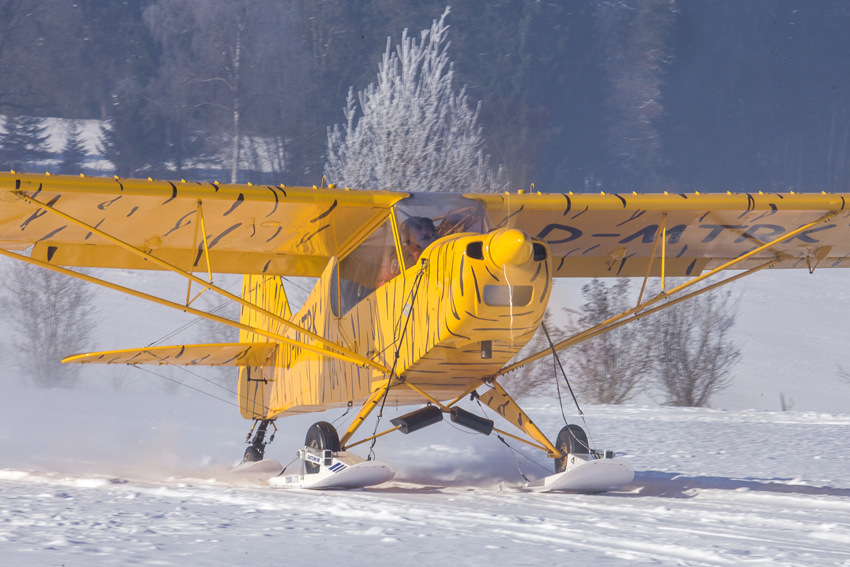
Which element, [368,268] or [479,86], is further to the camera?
[479,86]

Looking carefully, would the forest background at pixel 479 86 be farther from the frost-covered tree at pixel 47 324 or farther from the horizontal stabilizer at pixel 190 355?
the horizontal stabilizer at pixel 190 355

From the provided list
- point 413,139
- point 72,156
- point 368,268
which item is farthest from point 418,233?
point 72,156

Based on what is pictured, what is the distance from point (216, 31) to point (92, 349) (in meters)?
29.9

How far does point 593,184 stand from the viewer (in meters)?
57.7

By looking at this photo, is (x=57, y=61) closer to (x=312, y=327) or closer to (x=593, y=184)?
(x=593, y=184)

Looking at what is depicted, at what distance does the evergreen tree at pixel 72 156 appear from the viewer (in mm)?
48500

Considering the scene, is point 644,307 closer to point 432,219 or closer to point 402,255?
point 432,219

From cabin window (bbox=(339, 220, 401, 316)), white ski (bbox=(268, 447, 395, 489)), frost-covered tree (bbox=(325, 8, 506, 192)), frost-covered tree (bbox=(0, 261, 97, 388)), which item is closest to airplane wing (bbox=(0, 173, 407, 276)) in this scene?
cabin window (bbox=(339, 220, 401, 316))

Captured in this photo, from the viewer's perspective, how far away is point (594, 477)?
20.6 feet

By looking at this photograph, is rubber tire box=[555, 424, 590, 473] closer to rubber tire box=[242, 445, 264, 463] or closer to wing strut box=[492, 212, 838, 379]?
wing strut box=[492, 212, 838, 379]

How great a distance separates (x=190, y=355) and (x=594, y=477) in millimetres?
4695

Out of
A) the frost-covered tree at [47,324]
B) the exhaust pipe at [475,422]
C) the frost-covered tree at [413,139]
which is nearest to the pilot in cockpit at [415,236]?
the exhaust pipe at [475,422]

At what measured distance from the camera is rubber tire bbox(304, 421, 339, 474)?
636cm

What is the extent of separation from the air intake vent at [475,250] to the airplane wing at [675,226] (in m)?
1.37
